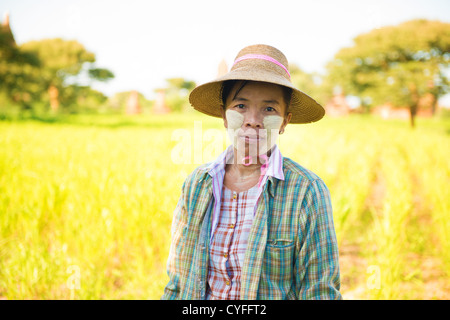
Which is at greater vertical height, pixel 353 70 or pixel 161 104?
pixel 161 104

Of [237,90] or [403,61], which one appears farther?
[403,61]

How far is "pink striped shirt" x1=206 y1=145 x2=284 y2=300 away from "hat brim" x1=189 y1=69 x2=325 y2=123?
0.68 ft

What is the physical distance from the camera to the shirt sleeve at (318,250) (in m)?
0.97

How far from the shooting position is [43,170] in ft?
10.7

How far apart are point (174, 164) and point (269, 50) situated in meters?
2.59

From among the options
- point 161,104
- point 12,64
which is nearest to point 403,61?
point 12,64

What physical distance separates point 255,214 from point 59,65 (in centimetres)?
2279

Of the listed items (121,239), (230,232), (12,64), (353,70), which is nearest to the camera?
(230,232)

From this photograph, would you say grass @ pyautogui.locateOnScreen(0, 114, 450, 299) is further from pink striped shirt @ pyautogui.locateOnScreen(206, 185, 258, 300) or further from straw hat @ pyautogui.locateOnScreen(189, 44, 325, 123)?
pink striped shirt @ pyautogui.locateOnScreen(206, 185, 258, 300)

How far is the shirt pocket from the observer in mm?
1007

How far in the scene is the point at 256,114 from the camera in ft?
3.44

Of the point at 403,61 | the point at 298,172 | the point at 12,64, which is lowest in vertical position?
the point at 298,172

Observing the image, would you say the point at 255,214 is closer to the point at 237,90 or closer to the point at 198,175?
the point at 198,175
